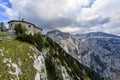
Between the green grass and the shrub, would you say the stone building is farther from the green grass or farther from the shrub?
the green grass

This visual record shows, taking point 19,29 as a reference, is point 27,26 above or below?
above

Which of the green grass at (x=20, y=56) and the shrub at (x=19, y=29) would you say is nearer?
the green grass at (x=20, y=56)

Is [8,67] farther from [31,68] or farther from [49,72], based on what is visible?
[49,72]

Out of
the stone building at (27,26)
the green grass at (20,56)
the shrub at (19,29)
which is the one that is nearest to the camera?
the green grass at (20,56)

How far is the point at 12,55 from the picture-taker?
272ft

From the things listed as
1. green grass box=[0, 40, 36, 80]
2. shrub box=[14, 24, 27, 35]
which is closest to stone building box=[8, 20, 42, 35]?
shrub box=[14, 24, 27, 35]

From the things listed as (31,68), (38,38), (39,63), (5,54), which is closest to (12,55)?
(5,54)

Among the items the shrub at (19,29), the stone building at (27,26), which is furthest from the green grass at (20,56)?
the stone building at (27,26)

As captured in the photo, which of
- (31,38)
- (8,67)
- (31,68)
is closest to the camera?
(8,67)

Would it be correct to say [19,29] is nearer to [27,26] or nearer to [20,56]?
[27,26]

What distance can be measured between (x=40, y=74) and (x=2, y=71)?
25124 millimetres

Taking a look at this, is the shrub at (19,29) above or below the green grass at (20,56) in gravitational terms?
above

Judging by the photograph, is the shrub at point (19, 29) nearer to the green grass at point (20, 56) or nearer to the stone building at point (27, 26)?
the stone building at point (27, 26)

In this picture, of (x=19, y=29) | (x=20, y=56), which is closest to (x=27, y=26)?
(x=19, y=29)
